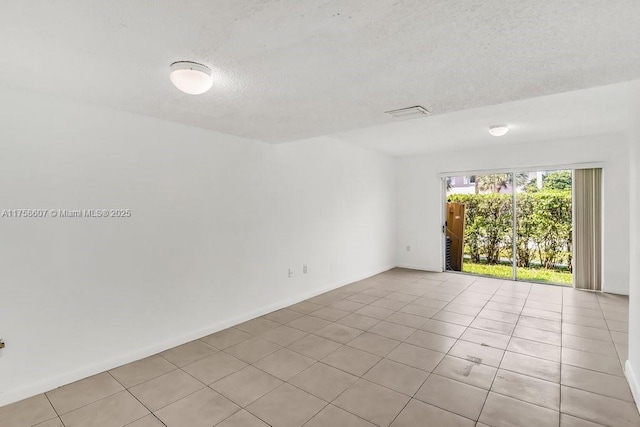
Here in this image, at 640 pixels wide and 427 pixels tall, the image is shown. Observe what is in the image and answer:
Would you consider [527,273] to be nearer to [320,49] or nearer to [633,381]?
[633,381]

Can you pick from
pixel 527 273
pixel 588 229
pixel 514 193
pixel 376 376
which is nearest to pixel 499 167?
pixel 514 193

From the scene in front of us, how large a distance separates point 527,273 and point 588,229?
3.87 ft

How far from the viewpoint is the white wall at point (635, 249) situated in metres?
2.15

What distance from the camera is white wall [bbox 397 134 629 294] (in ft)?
15.2

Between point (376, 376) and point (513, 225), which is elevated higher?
point (513, 225)

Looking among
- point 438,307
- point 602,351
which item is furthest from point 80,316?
point 602,351

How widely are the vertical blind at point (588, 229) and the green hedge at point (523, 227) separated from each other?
0.30m

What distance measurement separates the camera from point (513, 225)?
5.59 metres

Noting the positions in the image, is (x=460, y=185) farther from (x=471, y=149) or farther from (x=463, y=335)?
(x=463, y=335)

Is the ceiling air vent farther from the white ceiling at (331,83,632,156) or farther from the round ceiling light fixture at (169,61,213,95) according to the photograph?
the round ceiling light fixture at (169,61,213,95)

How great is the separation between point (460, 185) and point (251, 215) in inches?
174

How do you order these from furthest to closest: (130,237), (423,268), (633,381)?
(423,268)
(130,237)
(633,381)

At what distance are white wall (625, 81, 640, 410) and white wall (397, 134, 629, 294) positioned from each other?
116 inches

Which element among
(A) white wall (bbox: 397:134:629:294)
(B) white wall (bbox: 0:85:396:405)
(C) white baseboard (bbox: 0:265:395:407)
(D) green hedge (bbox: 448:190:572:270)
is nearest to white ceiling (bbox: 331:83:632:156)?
(A) white wall (bbox: 397:134:629:294)
